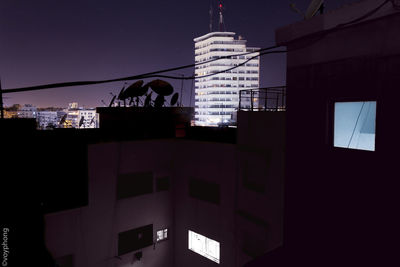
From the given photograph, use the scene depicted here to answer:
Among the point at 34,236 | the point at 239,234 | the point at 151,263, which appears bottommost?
the point at 151,263

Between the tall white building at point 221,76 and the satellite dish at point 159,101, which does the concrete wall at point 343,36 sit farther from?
the tall white building at point 221,76

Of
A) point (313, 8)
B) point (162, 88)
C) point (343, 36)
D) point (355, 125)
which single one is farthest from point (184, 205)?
point (343, 36)

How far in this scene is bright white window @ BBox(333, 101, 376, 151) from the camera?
521 centimetres

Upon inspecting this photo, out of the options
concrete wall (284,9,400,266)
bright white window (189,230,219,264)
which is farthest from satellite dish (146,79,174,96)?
concrete wall (284,9,400,266)

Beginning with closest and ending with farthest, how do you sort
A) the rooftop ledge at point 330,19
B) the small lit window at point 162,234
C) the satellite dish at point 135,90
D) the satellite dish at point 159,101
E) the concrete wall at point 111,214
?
the rooftop ledge at point 330,19
the concrete wall at point 111,214
the small lit window at point 162,234
the satellite dish at point 135,90
the satellite dish at point 159,101

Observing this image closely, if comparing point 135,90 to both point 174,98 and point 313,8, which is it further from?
point 313,8

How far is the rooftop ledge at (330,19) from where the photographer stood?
184 inches

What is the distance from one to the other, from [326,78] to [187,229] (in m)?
11.9

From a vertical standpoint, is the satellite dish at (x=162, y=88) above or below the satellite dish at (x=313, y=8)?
below

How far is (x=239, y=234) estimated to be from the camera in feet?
39.3

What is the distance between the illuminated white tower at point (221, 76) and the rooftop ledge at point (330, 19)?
391 feet

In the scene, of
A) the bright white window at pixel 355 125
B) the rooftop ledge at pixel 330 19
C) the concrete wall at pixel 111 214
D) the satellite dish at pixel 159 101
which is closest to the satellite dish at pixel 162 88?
the satellite dish at pixel 159 101

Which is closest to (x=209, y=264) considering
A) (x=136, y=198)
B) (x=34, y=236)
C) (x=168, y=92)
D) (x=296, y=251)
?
(x=136, y=198)

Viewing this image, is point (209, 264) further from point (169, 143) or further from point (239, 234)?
point (169, 143)
